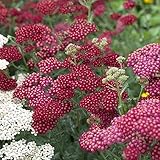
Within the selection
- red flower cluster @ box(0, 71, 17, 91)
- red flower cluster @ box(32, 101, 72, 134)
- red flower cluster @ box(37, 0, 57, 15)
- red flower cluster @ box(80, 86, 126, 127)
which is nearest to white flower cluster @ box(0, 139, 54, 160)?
red flower cluster @ box(32, 101, 72, 134)

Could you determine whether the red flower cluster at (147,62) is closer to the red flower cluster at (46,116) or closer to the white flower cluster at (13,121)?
the red flower cluster at (46,116)

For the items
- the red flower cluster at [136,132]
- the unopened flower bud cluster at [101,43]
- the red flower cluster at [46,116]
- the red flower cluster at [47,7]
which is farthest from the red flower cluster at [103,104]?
the red flower cluster at [47,7]

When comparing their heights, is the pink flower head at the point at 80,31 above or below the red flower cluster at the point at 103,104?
above

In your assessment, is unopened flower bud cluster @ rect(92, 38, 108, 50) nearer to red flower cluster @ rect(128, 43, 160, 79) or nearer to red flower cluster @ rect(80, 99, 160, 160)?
red flower cluster @ rect(128, 43, 160, 79)

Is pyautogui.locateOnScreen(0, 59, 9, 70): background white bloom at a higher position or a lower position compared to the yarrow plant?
higher

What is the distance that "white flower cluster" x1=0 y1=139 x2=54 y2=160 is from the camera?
3486 millimetres

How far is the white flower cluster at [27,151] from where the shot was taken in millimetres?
3486

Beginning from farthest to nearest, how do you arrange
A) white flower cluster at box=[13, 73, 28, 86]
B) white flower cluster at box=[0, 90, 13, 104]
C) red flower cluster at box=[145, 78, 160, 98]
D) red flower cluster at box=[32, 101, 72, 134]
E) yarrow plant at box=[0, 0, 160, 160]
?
1. white flower cluster at box=[13, 73, 28, 86]
2. white flower cluster at box=[0, 90, 13, 104]
3. red flower cluster at box=[32, 101, 72, 134]
4. red flower cluster at box=[145, 78, 160, 98]
5. yarrow plant at box=[0, 0, 160, 160]

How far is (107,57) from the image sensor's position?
3938mm

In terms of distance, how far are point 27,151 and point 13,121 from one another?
0.77ft

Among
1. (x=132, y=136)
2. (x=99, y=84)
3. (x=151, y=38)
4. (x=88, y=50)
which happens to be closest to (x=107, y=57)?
(x=88, y=50)

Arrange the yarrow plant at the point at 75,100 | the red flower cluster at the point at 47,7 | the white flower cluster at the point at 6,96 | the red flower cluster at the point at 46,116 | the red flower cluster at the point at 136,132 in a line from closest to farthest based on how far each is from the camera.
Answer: the red flower cluster at the point at 136,132 → the yarrow plant at the point at 75,100 → the red flower cluster at the point at 46,116 → the white flower cluster at the point at 6,96 → the red flower cluster at the point at 47,7

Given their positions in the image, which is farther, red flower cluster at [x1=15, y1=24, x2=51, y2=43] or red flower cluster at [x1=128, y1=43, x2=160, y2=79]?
red flower cluster at [x1=15, y1=24, x2=51, y2=43]

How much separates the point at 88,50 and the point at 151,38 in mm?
2419
